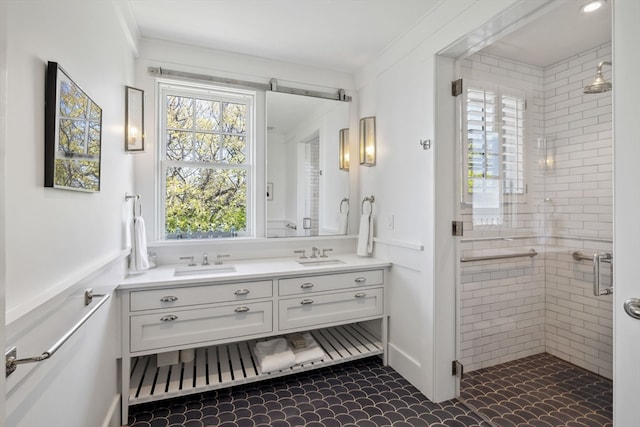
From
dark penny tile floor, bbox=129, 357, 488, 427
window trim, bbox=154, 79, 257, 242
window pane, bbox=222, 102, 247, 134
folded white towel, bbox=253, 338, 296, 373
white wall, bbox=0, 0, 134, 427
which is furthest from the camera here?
window pane, bbox=222, 102, 247, 134

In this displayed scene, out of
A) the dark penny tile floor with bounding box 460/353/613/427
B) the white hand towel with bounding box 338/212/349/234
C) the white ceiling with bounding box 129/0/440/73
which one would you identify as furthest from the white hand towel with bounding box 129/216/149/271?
the dark penny tile floor with bounding box 460/353/613/427

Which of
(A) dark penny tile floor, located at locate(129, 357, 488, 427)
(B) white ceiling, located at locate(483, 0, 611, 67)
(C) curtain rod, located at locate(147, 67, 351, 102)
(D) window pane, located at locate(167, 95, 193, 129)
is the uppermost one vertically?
(B) white ceiling, located at locate(483, 0, 611, 67)

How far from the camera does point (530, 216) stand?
263 centimetres

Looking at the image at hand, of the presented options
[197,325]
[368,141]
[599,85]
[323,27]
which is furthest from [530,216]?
[197,325]

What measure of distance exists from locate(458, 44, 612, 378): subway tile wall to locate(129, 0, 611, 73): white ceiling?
0.65ft

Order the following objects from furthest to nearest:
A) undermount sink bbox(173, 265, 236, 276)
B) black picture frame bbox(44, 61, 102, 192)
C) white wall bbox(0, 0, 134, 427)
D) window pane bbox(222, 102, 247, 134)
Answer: window pane bbox(222, 102, 247, 134), undermount sink bbox(173, 265, 236, 276), black picture frame bbox(44, 61, 102, 192), white wall bbox(0, 0, 134, 427)

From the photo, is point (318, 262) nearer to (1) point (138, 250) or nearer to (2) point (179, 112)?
(1) point (138, 250)

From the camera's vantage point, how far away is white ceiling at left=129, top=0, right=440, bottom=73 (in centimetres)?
209

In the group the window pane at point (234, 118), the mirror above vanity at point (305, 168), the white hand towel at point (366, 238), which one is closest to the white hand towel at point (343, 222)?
the mirror above vanity at point (305, 168)

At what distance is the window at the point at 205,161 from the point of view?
105 inches

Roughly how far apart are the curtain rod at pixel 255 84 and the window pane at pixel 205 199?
0.75 metres

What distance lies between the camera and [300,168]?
3025 mm

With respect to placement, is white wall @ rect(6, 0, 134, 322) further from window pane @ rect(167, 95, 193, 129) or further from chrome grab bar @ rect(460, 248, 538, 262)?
chrome grab bar @ rect(460, 248, 538, 262)

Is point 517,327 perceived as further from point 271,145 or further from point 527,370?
point 271,145
